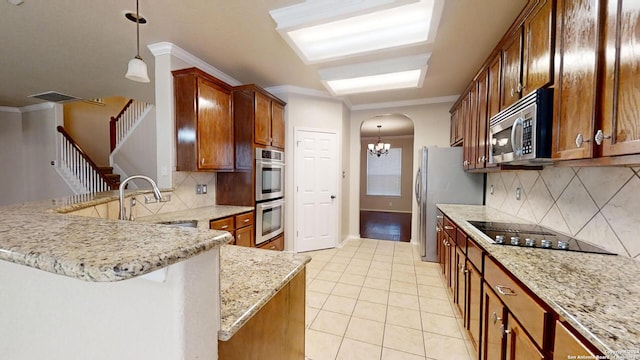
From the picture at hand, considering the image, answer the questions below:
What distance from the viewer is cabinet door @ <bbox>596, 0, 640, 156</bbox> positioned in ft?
2.86

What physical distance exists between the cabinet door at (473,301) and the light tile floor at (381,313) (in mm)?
205

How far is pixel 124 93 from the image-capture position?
4230 millimetres

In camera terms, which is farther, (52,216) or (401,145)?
(401,145)

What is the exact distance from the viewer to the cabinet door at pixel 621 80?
872 mm

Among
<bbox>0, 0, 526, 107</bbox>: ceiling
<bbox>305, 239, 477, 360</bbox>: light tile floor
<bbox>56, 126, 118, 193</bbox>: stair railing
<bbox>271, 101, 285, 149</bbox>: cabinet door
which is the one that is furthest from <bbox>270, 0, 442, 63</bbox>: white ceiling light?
<bbox>56, 126, 118, 193</bbox>: stair railing

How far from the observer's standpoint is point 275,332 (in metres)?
0.97

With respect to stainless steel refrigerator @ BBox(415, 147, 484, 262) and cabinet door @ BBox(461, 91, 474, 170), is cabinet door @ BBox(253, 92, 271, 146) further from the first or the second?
cabinet door @ BBox(461, 91, 474, 170)

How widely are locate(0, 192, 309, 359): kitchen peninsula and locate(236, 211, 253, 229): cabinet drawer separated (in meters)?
1.99

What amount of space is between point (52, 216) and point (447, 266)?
293 cm

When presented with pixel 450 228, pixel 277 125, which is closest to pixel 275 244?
pixel 277 125

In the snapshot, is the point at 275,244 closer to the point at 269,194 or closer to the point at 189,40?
the point at 269,194

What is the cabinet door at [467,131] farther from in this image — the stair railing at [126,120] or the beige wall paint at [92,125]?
the beige wall paint at [92,125]

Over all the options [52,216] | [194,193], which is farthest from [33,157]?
[52,216]

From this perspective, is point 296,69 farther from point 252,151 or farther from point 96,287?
point 96,287
